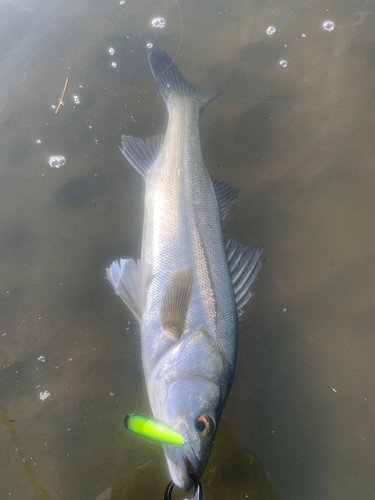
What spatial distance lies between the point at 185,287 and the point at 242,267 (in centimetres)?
43

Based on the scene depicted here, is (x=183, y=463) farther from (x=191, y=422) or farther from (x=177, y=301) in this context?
(x=177, y=301)

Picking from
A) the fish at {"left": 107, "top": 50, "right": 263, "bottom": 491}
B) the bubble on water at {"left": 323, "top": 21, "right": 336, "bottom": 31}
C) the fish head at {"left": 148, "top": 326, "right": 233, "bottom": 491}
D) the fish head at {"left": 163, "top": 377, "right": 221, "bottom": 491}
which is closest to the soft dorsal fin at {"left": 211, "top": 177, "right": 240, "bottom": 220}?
the fish at {"left": 107, "top": 50, "right": 263, "bottom": 491}

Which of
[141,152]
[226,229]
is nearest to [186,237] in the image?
[226,229]

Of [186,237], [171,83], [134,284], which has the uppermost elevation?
[171,83]

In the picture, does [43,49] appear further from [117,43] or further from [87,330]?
[87,330]

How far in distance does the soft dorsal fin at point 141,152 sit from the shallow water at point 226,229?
26 centimetres

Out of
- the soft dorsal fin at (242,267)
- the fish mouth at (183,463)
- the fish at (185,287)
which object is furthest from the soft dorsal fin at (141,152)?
the fish mouth at (183,463)

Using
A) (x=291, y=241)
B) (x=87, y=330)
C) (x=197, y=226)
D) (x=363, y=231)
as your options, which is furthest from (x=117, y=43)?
(x=363, y=231)

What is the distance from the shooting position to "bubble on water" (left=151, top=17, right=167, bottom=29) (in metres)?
2.86

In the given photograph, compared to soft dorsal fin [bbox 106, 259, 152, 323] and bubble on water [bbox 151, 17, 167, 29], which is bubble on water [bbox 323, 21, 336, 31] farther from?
soft dorsal fin [bbox 106, 259, 152, 323]

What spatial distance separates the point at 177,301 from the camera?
177cm

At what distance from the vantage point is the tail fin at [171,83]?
96.4 inches

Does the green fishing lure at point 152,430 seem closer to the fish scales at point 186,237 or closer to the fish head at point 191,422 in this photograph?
the fish head at point 191,422

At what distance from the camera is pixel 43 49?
9.12ft
